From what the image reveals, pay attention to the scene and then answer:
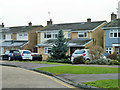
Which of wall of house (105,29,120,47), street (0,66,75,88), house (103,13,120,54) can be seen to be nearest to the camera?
street (0,66,75,88)

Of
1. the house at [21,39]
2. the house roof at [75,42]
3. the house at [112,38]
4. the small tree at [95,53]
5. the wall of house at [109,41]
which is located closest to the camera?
the small tree at [95,53]

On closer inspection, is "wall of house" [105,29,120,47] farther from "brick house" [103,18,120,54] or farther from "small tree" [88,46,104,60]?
"small tree" [88,46,104,60]

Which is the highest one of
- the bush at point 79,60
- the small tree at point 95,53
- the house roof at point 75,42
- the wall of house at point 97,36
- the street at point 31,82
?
the wall of house at point 97,36

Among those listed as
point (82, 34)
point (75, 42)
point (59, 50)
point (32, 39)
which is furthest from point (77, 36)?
point (59, 50)

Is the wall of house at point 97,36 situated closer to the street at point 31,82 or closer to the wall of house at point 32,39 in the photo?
the wall of house at point 32,39

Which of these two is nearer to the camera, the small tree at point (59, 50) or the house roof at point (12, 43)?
the small tree at point (59, 50)

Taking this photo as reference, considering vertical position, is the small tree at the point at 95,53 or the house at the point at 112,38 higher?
the house at the point at 112,38

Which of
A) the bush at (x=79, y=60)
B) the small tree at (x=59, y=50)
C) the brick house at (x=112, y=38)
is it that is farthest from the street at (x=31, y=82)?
the brick house at (x=112, y=38)

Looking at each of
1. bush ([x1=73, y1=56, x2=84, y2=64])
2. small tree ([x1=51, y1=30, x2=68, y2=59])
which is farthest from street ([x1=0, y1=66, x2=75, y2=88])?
small tree ([x1=51, y1=30, x2=68, y2=59])

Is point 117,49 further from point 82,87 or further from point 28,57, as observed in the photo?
point 82,87

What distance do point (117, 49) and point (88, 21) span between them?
13658mm

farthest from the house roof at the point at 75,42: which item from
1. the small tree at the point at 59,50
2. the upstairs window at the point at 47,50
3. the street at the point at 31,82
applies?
the street at the point at 31,82

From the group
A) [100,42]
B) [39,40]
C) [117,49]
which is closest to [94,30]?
[100,42]

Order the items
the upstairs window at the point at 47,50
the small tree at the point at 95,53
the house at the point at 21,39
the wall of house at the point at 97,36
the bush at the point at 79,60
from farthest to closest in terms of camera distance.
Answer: the house at the point at 21,39 → the upstairs window at the point at 47,50 → the wall of house at the point at 97,36 → the bush at the point at 79,60 → the small tree at the point at 95,53
